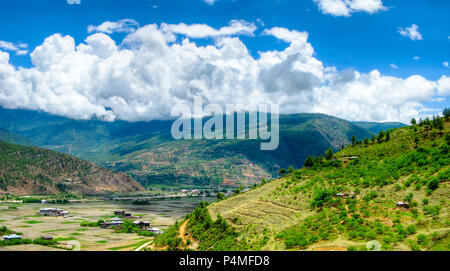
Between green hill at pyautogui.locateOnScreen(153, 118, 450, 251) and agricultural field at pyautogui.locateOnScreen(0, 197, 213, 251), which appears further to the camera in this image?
agricultural field at pyautogui.locateOnScreen(0, 197, 213, 251)

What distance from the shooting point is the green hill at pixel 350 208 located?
3503 centimetres

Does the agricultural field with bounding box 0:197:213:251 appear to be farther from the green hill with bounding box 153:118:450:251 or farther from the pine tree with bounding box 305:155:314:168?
the pine tree with bounding box 305:155:314:168

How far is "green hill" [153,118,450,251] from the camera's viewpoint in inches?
1379

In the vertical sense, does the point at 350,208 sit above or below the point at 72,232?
above

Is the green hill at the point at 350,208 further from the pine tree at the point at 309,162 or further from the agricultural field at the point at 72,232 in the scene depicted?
the agricultural field at the point at 72,232

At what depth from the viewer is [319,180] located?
59.2 metres

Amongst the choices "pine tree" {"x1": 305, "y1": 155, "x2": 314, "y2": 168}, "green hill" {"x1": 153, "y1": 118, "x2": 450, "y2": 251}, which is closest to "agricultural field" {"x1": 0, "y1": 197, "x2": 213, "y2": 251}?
"green hill" {"x1": 153, "y1": 118, "x2": 450, "y2": 251}

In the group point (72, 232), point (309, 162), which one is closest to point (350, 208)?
point (309, 162)

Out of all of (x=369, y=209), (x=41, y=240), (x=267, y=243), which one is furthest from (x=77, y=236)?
(x=369, y=209)

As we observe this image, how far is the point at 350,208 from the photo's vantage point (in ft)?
144

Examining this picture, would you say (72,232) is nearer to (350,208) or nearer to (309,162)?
(309,162)

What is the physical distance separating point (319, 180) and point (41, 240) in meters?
61.9
